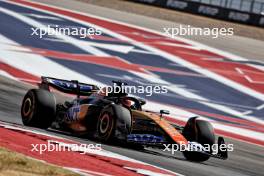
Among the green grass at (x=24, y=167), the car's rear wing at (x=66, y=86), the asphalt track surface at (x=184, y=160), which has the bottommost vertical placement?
the asphalt track surface at (x=184, y=160)

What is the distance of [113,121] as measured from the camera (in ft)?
36.7

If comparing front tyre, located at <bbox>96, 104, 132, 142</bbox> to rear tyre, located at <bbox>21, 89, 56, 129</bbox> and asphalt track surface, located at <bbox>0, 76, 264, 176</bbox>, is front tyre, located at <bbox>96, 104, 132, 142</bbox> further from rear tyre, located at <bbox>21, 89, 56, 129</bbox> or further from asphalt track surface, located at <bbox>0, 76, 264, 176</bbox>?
rear tyre, located at <bbox>21, 89, 56, 129</bbox>

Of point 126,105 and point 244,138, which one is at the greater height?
point 126,105

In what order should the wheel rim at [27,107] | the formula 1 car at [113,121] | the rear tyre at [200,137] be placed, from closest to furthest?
the formula 1 car at [113,121] → the rear tyre at [200,137] → the wheel rim at [27,107]

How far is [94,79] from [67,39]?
5.31 metres

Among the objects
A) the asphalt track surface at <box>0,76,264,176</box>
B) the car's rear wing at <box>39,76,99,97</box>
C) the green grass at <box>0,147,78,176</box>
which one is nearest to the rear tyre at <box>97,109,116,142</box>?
the asphalt track surface at <box>0,76,264,176</box>

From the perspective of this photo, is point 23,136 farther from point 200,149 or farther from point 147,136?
point 200,149

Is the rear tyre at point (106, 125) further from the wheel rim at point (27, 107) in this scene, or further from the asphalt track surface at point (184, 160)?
the wheel rim at point (27, 107)

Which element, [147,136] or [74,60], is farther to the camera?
[74,60]

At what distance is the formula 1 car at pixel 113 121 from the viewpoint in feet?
37.1

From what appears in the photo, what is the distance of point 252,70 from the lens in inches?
1038

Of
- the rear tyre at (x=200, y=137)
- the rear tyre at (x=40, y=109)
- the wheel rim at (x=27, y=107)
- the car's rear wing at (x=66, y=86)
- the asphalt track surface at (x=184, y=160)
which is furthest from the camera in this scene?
the car's rear wing at (x=66, y=86)

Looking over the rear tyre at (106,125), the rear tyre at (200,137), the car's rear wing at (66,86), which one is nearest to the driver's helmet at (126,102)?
the rear tyre at (106,125)

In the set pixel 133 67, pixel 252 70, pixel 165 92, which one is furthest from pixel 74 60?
pixel 252 70
